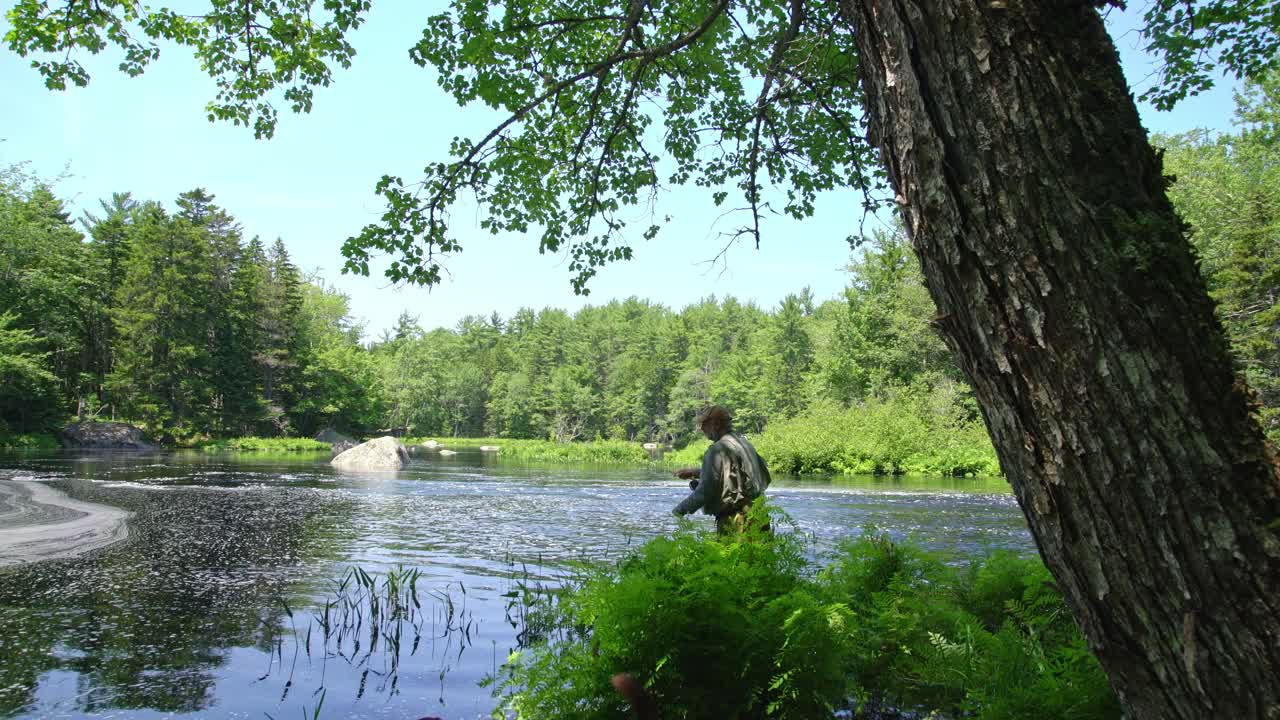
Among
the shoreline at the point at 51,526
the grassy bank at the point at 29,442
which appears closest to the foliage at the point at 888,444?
the shoreline at the point at 51,526

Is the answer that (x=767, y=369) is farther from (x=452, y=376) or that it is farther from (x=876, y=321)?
(x=452, y=376)

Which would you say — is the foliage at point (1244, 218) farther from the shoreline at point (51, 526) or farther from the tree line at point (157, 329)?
the tree line at point (157, 329)

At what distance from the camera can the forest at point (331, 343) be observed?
108 ft

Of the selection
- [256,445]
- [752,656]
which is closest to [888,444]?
[752,656]

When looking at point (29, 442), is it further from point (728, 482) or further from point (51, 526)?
point (728, 482)

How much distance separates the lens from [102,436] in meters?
45.6

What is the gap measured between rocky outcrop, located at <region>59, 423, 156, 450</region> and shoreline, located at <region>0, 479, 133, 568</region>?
31.9 m

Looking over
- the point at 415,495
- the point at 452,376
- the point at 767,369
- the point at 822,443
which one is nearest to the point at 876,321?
the point at 822,443

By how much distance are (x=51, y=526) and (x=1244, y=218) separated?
34.5 m

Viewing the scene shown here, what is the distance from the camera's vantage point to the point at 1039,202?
1795mm

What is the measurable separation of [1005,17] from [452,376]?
343 ft

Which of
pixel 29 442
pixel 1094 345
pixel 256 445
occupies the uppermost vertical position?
pixel 1094 345

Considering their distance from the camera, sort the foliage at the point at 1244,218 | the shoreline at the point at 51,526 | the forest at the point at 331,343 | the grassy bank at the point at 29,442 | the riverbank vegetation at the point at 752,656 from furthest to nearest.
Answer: the grassy bank at the point at 29,442
the forest at the point at 331,343
the foliage at the point at 1244,218
the shoreline at the point at 51,526
the riverbank vegetation at the point at 752,656

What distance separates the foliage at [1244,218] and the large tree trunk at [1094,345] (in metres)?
19.0
